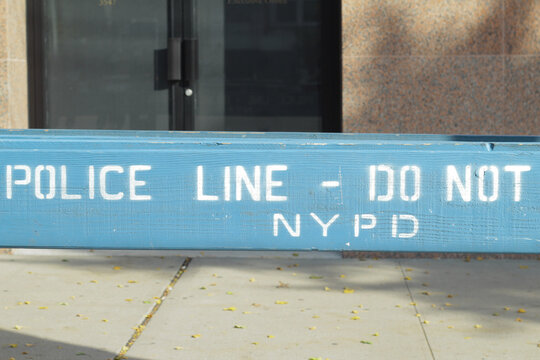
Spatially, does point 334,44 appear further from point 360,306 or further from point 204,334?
point 204,334

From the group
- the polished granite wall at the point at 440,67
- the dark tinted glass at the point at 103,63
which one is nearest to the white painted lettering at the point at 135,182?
the polished granite wall at the point at 440,67

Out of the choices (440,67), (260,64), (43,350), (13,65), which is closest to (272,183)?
(43,350)

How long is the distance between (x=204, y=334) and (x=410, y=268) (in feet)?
9.23

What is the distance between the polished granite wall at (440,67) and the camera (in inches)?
319

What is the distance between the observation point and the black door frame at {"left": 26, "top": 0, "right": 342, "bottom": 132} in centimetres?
849

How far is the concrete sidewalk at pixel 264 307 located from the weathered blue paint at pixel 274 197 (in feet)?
7.45

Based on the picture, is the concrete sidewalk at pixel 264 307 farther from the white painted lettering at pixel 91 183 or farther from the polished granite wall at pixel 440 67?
the white painted lettering at pixel 91 183

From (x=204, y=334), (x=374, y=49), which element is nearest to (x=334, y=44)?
(x=374, y=49)

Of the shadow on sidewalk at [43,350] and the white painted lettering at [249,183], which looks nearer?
the white painted lettering at [249,183]

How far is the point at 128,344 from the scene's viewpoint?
4934mm

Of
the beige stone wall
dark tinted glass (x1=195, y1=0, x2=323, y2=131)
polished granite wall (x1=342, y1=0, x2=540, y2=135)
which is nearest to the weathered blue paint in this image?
polished granite wall (x1=342, y1=0, x2=540, y2=135)

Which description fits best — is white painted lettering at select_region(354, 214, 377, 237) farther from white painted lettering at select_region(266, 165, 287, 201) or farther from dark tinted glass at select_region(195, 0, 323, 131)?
dark tinted glass at select_region(195, 0, 323, 131)

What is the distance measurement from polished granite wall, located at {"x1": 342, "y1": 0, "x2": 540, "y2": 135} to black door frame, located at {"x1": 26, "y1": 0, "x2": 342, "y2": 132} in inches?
12.1

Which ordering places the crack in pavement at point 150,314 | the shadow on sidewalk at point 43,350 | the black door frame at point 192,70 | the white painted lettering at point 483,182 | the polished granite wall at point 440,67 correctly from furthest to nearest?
the black door frame at point 192,70
the polished granite wall at point 440,67
the crack in pavement at point 150,314
the shadow on sidewalk at point 43,350
the white painted lettering at point 483,182
